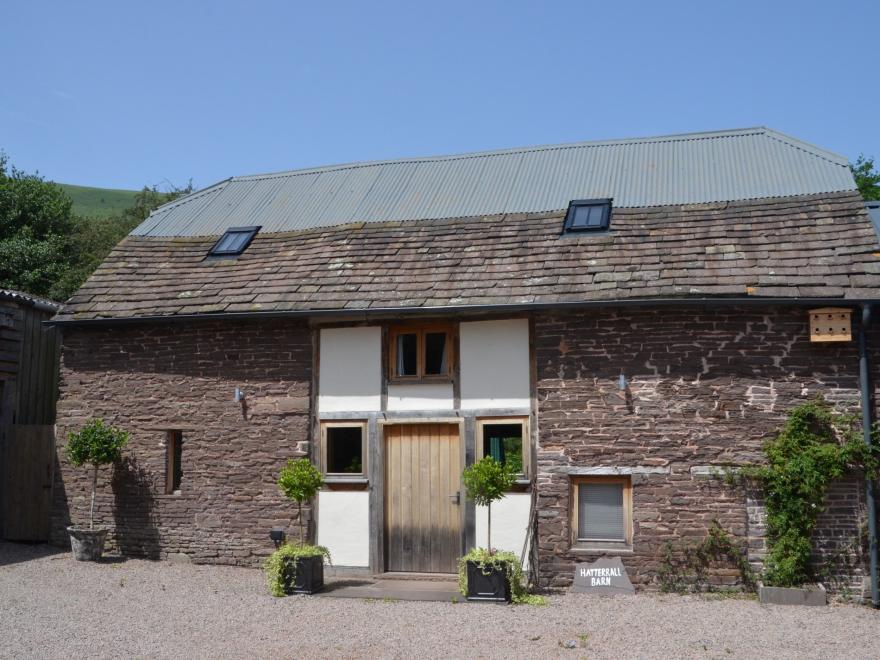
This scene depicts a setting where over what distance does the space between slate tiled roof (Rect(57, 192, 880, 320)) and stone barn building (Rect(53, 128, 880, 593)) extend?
0.16 feet

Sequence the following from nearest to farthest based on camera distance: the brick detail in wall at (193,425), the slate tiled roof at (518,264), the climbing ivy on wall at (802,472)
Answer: the climbing ivy on wall at (802,472) < the slate tiled roof at (518,264) < the brick detail in wall at (193,425)

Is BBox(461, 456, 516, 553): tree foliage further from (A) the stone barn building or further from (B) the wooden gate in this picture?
(B) the wooden gate

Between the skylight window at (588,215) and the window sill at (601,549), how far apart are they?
189 inches

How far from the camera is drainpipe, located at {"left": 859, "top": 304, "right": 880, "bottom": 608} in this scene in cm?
1120

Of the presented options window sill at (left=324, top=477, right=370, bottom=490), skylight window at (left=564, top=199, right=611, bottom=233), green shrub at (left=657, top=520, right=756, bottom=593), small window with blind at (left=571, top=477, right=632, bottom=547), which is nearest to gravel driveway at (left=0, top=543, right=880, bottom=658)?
green shrub at (left=657, top=520, right=756, bottom=593)

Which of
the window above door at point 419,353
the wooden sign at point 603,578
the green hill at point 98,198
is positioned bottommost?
the wooden sign at point 603,578

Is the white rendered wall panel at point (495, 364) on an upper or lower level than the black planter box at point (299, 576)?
upper

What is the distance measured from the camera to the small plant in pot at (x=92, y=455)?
45.4 ft

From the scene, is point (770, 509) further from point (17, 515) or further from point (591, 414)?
point (17, 515)

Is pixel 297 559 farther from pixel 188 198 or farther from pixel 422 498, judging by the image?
pixel 188 198

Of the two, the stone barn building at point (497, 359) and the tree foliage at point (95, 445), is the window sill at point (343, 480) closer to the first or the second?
the stone barn building at point (497, 359)

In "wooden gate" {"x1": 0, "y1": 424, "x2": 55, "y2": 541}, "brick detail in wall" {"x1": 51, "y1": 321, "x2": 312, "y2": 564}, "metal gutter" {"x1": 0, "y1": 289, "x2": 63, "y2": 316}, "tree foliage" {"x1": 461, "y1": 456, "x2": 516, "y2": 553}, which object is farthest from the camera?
"metal gutter" {"x1": 0, "y1": 289, "x2": 63, "y2": 316}

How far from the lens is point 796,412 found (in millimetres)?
11625

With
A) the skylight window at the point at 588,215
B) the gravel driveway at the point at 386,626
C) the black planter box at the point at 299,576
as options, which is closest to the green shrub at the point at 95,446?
the gravel driveway at the point at 386,626
